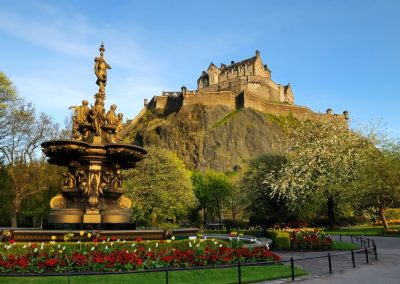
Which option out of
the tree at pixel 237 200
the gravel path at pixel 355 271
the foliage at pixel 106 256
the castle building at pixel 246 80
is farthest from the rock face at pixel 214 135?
the foliage at pixel 106 256

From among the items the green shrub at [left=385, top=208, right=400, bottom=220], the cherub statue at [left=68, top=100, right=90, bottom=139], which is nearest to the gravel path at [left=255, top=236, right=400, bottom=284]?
the cherub statue at [left=68, top=100, right=90, bottom=139]

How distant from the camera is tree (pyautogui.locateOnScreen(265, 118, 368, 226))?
37219mm

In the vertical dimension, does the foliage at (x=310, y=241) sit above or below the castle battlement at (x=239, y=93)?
below

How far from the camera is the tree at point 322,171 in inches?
1465

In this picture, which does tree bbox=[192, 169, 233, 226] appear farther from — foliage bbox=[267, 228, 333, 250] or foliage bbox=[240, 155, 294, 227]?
foliage bbox=[267, 228, 333, 250]

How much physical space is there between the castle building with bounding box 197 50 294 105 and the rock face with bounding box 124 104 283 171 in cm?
1430

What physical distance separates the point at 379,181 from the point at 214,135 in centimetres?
6797

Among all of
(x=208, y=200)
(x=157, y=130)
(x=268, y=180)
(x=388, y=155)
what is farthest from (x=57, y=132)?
(x=157, y=130)

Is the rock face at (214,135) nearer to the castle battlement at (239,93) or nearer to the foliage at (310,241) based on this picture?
the castle battlement at (239,93)

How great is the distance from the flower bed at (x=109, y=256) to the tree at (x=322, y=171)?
26.1 meters

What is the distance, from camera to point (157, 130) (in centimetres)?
10338

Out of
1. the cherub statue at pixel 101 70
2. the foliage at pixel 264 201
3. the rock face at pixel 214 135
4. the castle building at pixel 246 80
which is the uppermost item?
the castle building at pixel 246 80

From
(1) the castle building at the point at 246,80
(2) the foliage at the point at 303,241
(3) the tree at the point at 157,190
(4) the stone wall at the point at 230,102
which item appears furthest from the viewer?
(1) the castle building at the point at 246,80

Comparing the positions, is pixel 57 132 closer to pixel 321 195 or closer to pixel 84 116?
pixel 84 116
